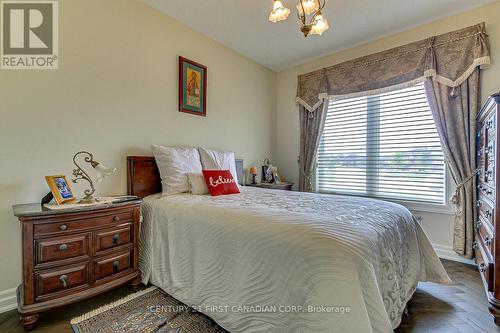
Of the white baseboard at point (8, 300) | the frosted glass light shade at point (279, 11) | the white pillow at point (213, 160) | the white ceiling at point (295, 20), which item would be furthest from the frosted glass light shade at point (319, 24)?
the white baseboard at point (8, 300)


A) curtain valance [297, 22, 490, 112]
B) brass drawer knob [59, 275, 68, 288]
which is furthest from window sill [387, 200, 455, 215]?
brass drawer knob [59, 275, 68, 288]

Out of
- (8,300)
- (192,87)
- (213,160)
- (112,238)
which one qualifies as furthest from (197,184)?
(8,300)

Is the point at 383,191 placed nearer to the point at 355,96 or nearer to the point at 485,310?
the point at 355,96

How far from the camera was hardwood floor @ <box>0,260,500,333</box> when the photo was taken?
4.94ft

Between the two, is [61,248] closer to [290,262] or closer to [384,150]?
[290,262]

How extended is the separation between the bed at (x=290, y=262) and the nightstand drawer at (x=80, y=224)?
26 centimetres

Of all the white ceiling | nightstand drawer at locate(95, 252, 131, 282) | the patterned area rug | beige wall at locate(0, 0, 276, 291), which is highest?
the white ceiling

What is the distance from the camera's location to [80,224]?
162 centimetres

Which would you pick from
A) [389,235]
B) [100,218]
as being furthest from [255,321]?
[100,218]

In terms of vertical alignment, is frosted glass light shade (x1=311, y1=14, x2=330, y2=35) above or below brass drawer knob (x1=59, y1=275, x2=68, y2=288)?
above

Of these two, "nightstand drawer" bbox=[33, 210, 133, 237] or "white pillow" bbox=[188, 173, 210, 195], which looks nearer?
"nightstand drawer" bbox=[33, 210, 133, 237]

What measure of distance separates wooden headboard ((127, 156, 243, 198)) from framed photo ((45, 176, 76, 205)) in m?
0.57

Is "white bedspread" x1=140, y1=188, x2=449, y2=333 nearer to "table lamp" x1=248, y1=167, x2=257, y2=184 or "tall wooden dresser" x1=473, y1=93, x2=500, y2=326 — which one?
"tall wooden dresser" x1=473, y1=93, x2=500, y2=326

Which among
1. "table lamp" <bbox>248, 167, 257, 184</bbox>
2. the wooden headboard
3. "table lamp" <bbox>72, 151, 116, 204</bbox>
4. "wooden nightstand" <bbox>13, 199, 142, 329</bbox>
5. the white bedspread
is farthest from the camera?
"table lamp" <bbox>248, 167, 257, 184</bbox>
